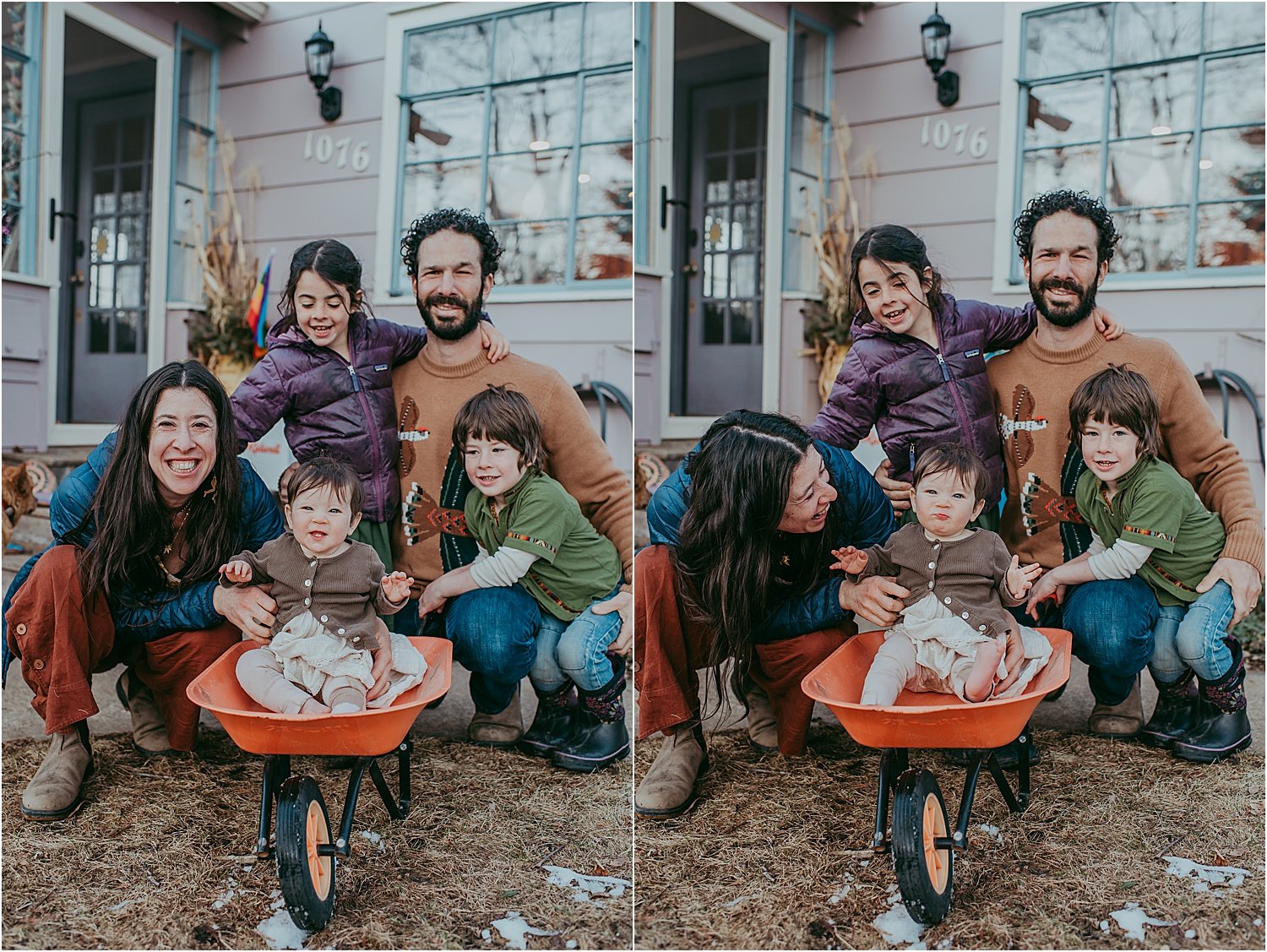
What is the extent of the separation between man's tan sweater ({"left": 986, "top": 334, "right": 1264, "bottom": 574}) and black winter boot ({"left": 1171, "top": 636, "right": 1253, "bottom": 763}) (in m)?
0.50

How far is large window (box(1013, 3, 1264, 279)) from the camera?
7.44 ft

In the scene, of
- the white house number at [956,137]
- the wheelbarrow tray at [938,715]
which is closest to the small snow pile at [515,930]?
the wheelbarrow tray at [938,715]

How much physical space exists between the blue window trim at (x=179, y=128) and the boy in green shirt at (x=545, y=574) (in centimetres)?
87

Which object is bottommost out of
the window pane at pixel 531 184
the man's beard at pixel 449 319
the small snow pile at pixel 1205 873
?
the small snow pile at pixel 1205 873

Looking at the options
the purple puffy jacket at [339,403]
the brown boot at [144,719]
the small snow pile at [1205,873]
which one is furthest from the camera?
the brown boot at [144,719]

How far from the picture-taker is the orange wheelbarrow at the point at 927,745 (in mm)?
1946

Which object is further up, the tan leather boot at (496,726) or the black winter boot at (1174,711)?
the black winter boot at (1174,711)

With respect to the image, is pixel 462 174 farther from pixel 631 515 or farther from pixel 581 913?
pixel 581 913

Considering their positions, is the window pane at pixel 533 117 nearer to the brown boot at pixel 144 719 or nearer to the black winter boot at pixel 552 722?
the black winter boot at pixel 552 722

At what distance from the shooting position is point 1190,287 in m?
2.29

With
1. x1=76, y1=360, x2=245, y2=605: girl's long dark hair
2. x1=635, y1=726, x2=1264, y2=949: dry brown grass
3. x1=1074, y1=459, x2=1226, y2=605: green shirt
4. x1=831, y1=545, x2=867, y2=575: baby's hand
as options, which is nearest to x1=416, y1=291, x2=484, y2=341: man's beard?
x1=76, y1=360, x2=245, y2=605: girl's long dark hair

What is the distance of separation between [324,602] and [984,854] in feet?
4.98

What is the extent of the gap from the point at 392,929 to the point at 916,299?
1.73m

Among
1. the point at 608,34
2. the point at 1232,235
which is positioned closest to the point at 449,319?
the point at 608,34
